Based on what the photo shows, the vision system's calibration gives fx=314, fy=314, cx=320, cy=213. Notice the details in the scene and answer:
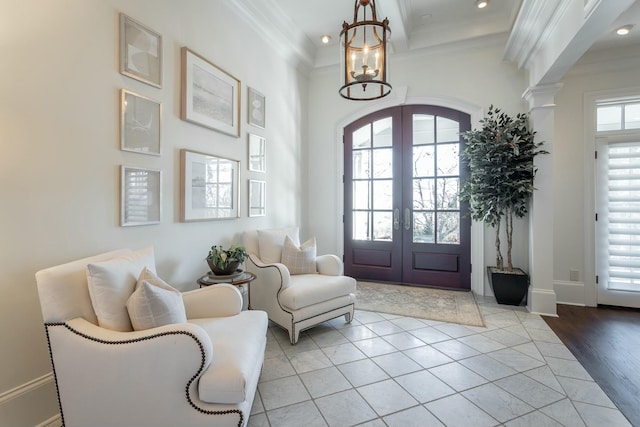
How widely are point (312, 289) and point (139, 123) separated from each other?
1.85m

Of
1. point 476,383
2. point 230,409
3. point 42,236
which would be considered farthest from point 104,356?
point 476,383

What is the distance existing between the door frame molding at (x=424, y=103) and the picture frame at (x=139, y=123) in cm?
286

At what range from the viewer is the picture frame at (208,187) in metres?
2.63

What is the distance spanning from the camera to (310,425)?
1.70 metres

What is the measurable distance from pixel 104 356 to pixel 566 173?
4749 mm

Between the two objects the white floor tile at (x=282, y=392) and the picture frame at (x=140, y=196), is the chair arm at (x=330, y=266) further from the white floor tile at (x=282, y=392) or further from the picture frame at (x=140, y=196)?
the picture frame at (x=140, y=196)

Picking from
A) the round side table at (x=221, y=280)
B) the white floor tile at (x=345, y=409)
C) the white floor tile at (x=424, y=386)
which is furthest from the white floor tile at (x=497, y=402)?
the round side table at (x=221, y=280)

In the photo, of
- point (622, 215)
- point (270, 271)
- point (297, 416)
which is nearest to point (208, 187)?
point (270, 271)

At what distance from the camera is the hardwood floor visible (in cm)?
202

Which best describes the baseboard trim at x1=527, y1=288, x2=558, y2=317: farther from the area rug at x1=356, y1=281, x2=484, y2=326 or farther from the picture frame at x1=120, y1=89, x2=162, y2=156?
the picture frame at x1=120, y1=89, x2=162, y2=156

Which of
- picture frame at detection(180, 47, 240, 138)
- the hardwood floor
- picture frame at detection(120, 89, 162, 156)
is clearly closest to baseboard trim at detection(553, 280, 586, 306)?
the hardwood floor

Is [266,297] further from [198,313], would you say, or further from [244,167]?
[244,167]

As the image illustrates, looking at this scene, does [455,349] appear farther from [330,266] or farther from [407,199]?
[407,199]

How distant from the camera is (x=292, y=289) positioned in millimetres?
2658
